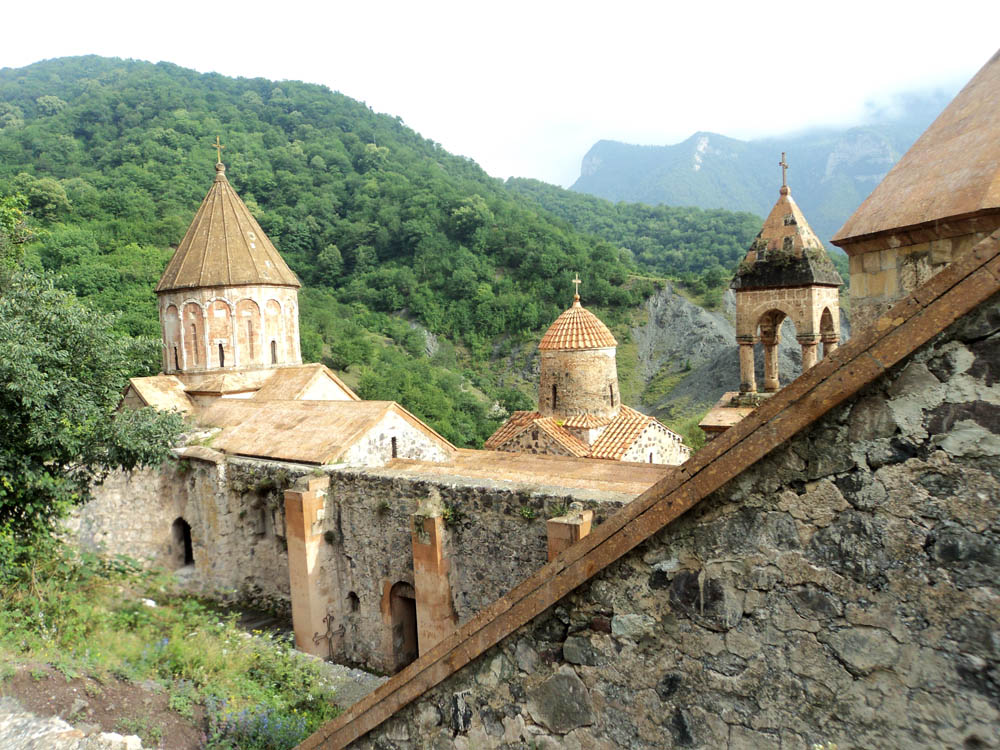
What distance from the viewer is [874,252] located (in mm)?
5086

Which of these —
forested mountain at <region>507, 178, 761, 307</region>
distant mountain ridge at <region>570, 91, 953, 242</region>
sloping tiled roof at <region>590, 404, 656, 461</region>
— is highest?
distant mountain ridge at <region>570, 91, 953, 242</region>

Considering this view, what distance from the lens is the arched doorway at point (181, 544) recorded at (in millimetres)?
10852

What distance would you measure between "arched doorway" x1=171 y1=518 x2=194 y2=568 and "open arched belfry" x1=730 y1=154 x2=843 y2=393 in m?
9.50

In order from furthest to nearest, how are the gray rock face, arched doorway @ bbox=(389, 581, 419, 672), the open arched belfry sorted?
arched doorway @ bbox=(389, 581, 419, 672) → the open arched belfry → the gray rock face

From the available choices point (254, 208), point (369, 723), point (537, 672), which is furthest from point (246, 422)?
point (254, 208)

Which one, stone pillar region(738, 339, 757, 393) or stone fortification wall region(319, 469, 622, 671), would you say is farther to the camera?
stone pillar region(738, 339, 757, 393)

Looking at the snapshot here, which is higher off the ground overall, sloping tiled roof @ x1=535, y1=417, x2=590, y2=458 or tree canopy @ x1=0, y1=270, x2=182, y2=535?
tree canopy @ x1=0, y1=270, x2=182, y2=535

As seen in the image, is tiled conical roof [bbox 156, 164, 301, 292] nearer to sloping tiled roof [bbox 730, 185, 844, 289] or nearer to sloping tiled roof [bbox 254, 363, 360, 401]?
sloping tiled roof [bbox 254, 363, 360, 401]

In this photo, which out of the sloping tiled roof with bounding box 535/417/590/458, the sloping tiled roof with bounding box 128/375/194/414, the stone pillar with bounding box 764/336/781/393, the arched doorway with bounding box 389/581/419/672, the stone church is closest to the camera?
the arched doorway with bounding box 389/581/419/672

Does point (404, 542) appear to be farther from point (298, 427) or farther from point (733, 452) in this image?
point (733, 452)

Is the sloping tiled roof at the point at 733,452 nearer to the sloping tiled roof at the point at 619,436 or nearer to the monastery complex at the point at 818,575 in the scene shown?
the monastery complex at the point at 818,575

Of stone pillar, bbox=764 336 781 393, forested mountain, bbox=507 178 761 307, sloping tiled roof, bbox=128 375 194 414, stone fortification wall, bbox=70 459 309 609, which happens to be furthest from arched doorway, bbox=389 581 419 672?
forested mountain, bbox=507 178 761 307

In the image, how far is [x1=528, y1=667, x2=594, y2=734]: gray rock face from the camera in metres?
2.27

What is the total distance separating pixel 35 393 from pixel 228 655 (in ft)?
10.7
